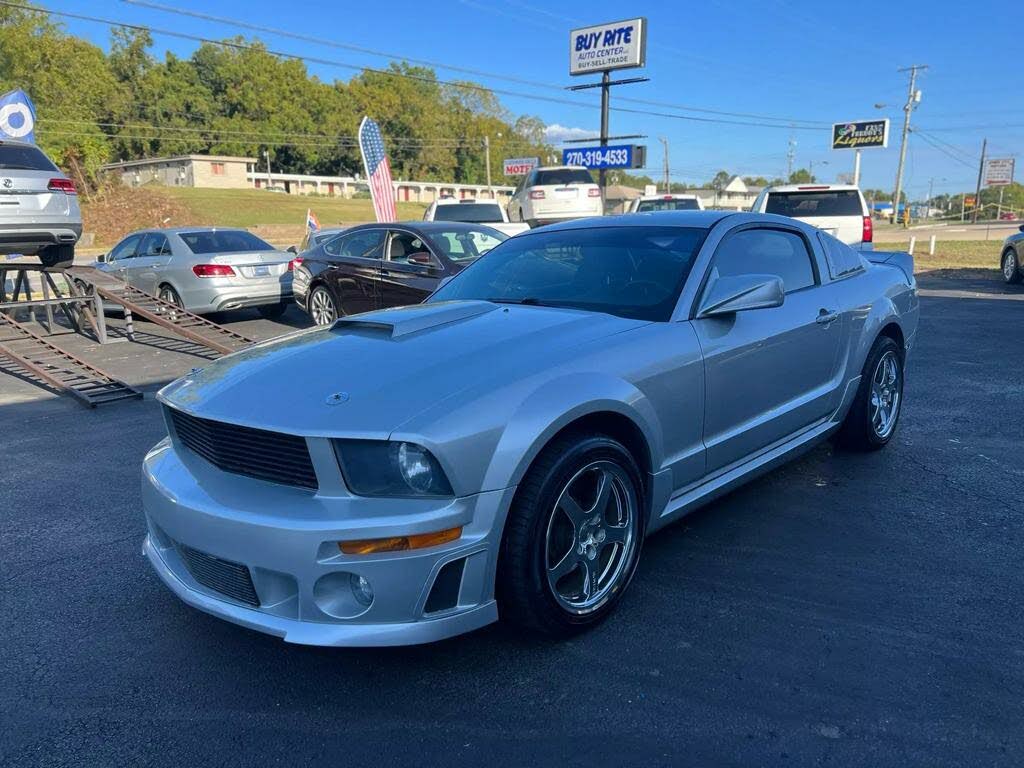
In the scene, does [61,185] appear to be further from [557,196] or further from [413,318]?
[557,196]

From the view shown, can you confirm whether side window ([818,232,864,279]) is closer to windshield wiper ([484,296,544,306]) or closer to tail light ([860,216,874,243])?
windshield wiper ([484,296,544,306])

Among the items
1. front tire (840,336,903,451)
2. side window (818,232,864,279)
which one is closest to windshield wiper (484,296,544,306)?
side window (818,232,864,279)

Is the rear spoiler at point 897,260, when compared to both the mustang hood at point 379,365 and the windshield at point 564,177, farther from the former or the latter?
the windshield at point 564,177

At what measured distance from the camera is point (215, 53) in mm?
99125

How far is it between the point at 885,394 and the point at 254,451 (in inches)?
165

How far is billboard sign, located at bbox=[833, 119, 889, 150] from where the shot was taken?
61.0 meters

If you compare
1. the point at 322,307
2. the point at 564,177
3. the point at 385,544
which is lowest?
the point at 322,307

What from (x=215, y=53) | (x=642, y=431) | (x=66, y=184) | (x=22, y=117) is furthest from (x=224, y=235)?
(x=215, y=53)

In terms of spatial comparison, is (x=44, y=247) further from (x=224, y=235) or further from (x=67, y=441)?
(x=67, y=441)

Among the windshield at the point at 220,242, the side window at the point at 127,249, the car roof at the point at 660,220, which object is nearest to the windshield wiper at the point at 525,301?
the car roof at the point at 660,220

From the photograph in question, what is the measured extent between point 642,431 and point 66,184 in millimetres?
9507

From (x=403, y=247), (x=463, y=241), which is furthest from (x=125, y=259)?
(x=463, y=241)

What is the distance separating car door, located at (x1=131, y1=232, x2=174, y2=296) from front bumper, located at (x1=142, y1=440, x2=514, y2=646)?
386 inches

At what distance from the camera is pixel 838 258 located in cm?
479
